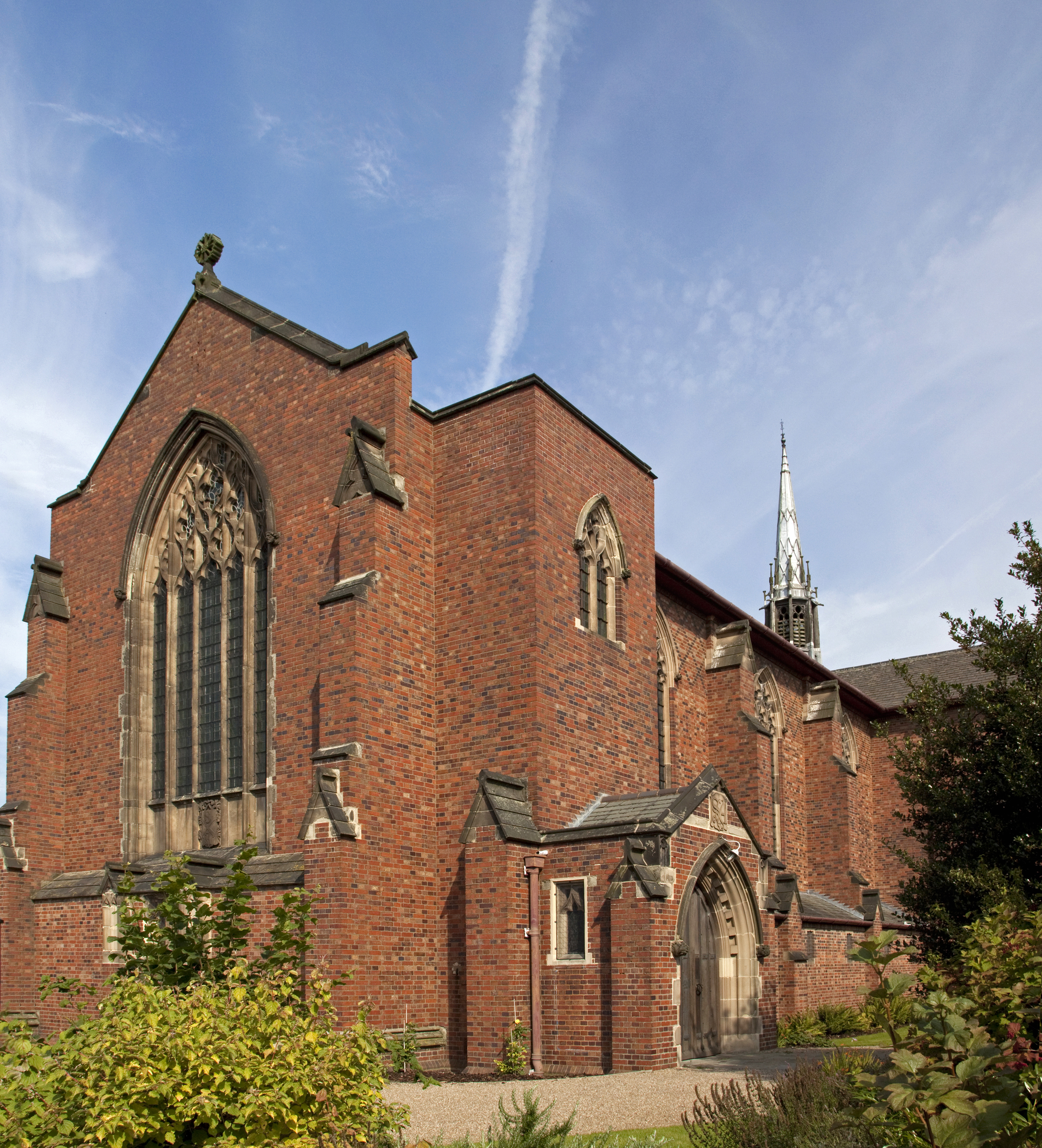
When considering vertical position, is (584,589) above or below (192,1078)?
above

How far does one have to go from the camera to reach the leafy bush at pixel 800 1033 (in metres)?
17.5

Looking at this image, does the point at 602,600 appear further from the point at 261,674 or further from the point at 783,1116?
the point at 783,1116

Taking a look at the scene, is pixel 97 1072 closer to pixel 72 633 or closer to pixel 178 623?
pixel 178 623

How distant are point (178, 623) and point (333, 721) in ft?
17.3

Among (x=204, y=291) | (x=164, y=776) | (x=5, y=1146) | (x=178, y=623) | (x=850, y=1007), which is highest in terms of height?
(x=204, y=291)

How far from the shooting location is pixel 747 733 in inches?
874

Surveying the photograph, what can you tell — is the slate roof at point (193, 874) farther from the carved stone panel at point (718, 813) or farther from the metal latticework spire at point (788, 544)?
the metal latticework spire at point (788, 544)

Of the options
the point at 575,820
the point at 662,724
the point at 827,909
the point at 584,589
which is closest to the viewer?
the point at 575,820

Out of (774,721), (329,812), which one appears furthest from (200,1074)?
(774,721)

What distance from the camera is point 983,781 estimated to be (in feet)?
39.4

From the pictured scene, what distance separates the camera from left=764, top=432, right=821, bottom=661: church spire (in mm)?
44594

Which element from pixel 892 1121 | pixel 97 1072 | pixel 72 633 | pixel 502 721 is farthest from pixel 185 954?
pixel 72 633

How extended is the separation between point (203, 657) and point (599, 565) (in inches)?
258

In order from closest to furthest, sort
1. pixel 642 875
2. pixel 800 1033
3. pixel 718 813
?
1. pixel 642 875
2. pixel 718 813
3. pixel 800 1033
